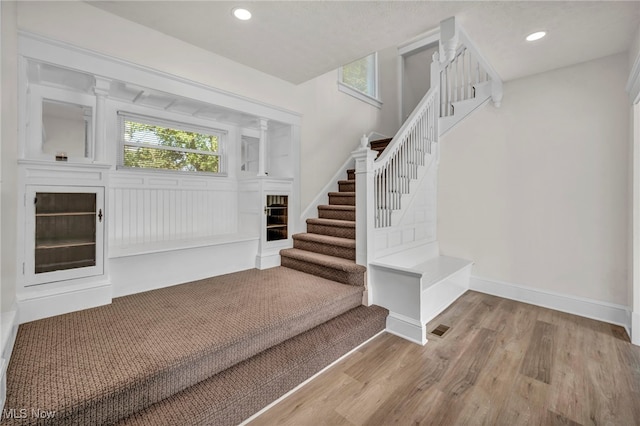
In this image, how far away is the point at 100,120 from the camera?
2322mm

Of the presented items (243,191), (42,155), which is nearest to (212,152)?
(243,191)

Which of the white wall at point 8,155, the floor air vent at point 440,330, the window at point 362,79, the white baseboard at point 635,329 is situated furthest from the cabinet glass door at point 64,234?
the white baseboard at point 635,329

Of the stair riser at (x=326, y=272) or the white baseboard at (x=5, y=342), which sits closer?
the white baseboard at (x=5, y=342)

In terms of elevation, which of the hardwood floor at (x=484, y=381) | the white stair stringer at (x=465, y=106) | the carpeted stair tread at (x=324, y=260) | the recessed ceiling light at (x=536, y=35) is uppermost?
the recessed ceiling light at (x=536, y=35)

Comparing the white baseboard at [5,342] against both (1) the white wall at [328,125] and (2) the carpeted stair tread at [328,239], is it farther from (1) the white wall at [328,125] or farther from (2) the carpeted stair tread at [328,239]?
(1) the white wall at [328,125]

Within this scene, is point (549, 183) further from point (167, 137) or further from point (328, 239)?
point (167, 137)

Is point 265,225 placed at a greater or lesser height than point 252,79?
lesser

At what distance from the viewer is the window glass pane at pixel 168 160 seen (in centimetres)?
293

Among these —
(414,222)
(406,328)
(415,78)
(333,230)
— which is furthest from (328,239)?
(415,78)

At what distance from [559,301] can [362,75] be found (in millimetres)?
4453

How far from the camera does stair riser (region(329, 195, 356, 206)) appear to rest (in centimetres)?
397

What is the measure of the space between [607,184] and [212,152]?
439 cm

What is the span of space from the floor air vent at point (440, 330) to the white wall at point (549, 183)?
1.38m

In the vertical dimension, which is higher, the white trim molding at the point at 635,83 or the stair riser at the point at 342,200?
the white trim molding at the point at 635,83
